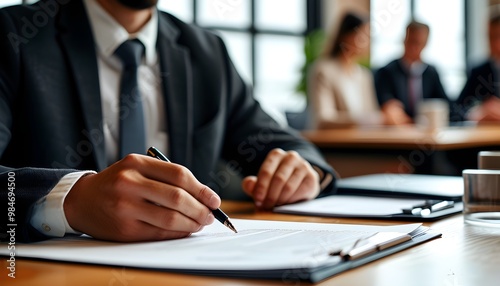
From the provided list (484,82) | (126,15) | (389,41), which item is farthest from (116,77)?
(389,41)

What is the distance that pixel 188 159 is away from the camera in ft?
5.84

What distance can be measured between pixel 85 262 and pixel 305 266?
267 millimetres

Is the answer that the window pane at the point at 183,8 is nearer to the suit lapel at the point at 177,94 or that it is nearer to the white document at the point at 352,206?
the suit lapel at the point at 177,94

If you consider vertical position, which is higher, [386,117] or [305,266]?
[305,266]

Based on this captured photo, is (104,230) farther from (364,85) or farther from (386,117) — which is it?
(364,85)

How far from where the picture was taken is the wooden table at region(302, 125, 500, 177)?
355cm

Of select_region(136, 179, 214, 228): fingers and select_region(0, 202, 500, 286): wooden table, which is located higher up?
select_region(136, 179, 214, 228): fingers

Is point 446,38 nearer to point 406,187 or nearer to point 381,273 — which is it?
point 406,187

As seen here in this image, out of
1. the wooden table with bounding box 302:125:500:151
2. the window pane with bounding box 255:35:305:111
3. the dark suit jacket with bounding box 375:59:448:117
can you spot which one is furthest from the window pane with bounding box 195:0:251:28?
the wooden table with bounding box 302:125:500:151

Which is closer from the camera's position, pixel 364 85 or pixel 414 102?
pixel 364 85

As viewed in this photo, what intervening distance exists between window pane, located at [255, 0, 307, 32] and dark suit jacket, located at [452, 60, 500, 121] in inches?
96.5

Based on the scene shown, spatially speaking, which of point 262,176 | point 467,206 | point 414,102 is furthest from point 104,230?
point 414,102

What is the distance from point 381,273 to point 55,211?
469 millimetres

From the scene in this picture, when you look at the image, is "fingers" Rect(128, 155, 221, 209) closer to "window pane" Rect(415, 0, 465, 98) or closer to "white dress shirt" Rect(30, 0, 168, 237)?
"white dress shirt" Rect(30, 0, 168, 237)
